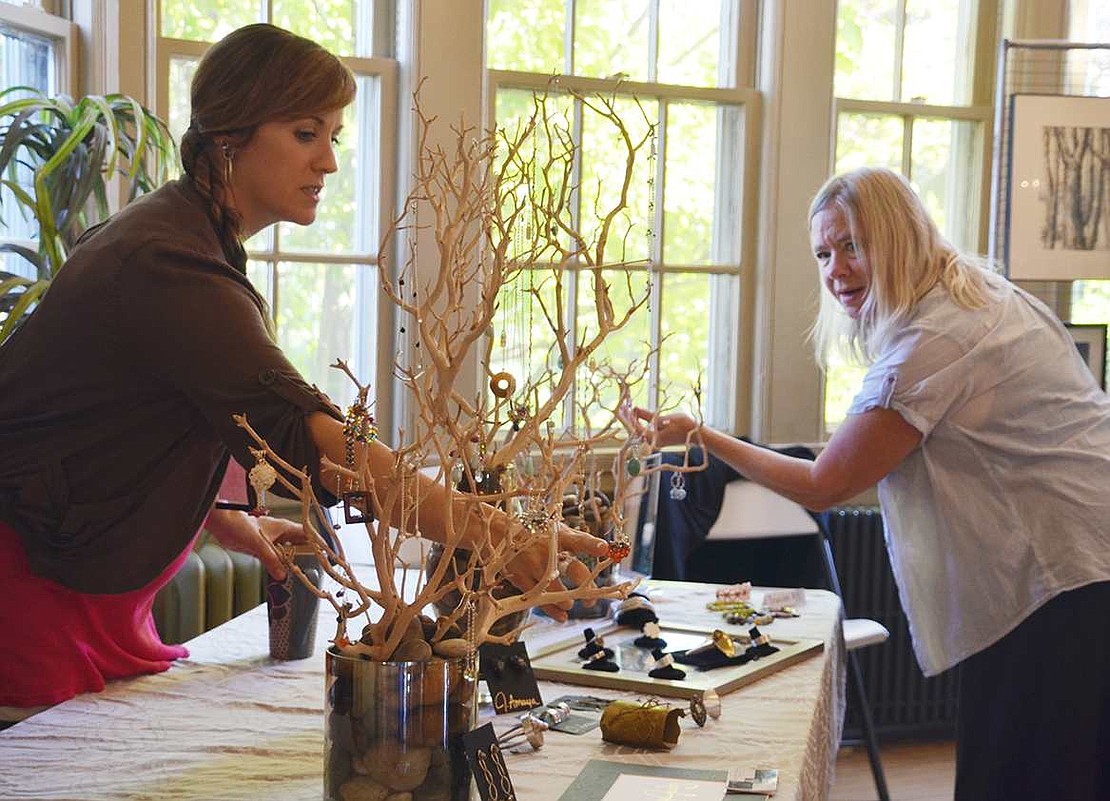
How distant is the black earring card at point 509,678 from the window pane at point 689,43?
9.11 ft

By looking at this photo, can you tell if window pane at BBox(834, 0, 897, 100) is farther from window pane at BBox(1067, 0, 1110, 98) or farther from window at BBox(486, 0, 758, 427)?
window pane at BBox(1067, 0, 1110, 98)

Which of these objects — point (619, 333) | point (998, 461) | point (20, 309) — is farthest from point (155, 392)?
point (619, 333)

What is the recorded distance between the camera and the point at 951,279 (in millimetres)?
2416

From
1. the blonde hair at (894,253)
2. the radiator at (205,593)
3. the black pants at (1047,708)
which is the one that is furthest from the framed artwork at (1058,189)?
the radiator at (205,593)

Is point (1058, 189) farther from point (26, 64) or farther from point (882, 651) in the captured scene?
point (26, 64)

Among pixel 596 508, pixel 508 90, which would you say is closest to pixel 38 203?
pixel 596 508

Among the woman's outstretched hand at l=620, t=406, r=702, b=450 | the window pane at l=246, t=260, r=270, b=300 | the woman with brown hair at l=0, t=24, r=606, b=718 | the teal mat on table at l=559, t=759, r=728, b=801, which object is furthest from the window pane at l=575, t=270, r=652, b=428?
the teal mat on table at l=559, t=759, r=728, b=801

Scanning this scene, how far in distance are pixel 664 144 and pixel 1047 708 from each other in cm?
231

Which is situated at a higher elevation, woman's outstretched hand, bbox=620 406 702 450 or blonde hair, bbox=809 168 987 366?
blonde hair, bbox=809 168 987 366

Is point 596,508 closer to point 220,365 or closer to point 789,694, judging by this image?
point 789,694

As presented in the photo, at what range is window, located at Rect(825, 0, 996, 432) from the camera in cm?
421

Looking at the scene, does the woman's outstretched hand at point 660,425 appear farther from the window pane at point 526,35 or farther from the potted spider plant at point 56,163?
the window pane at point 526,35

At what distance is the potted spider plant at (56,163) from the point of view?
8.63 feet

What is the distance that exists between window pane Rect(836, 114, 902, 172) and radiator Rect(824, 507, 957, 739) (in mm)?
1157
